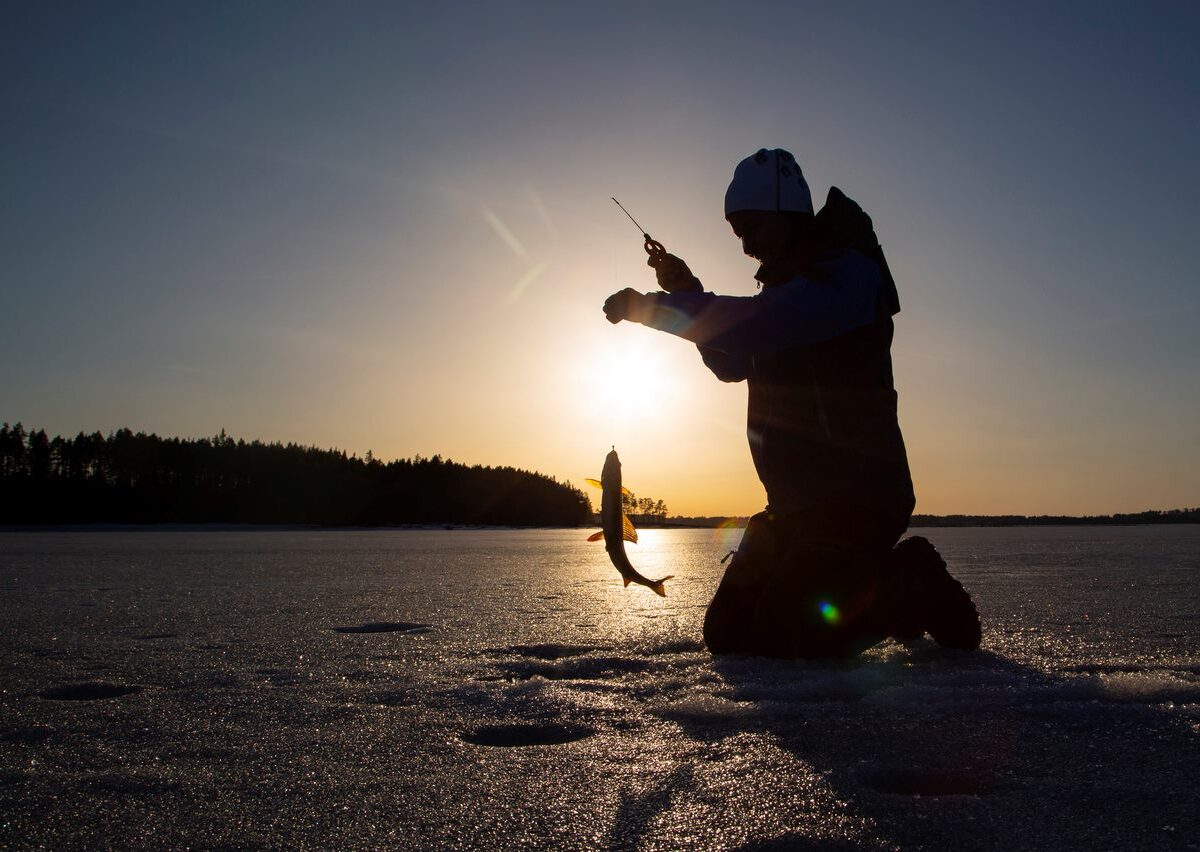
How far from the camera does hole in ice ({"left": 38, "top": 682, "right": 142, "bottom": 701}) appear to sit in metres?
2.56

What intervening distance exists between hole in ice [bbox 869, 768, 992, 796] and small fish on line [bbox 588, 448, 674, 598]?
2.37 meters

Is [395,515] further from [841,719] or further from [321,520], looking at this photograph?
[841,719]

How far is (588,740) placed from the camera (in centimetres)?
198

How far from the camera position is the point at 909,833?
4.34 ft

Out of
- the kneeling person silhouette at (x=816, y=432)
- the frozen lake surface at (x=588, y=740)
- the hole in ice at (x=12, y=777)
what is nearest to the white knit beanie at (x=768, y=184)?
the kneeling person silhouette at (x=816, y=432)

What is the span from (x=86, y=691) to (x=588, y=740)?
178 centimetres

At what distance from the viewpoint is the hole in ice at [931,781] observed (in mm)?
1556

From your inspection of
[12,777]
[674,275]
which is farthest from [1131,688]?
[12,777]

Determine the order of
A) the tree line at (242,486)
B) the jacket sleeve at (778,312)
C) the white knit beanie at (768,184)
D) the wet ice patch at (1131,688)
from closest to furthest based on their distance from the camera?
the wet ice patch at (1131,688) → the jacket sleeve at (778,312) → the white knit beanie at (768,184) → the tree line at (242,486)

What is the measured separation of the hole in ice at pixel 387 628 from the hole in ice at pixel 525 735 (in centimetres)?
212

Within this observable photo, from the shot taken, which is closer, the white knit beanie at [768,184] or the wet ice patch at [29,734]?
the wet ice patch at [29,734]

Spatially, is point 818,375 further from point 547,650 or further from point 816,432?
point 547,650

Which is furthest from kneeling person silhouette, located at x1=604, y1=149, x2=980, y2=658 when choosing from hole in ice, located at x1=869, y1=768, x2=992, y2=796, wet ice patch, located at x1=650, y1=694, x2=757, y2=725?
hole in ice, located at x1=869, y1=768, x2=992, y2=796

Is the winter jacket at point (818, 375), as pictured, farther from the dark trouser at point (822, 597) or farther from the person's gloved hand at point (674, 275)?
the person's gloved hand at point (674, 275)
